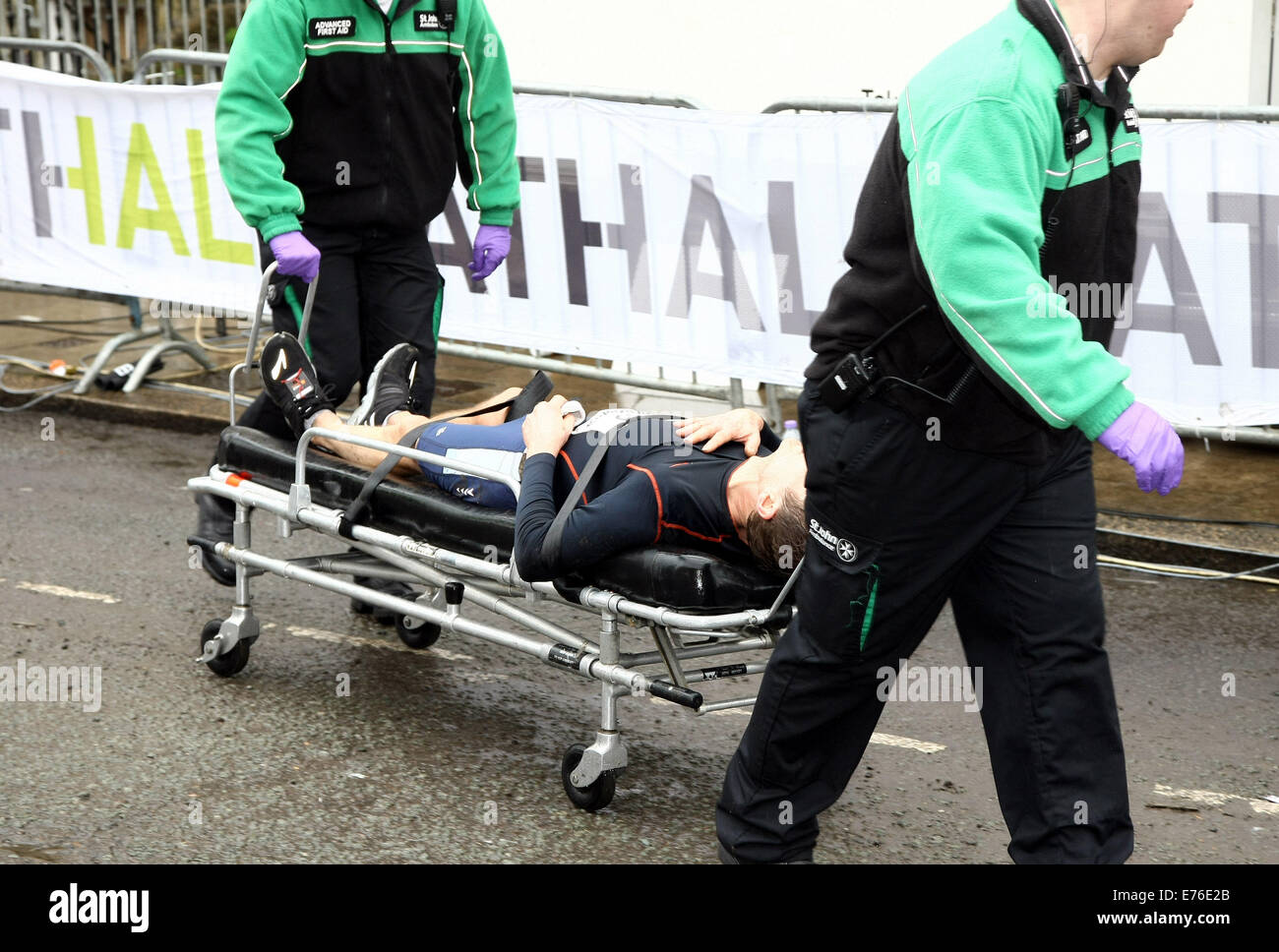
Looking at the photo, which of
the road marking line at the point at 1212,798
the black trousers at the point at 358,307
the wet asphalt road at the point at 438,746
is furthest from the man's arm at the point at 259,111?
the road marking line at the point at 1212,798

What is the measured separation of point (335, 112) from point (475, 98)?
0.52 meters

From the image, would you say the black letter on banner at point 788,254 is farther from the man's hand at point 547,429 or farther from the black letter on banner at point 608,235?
the man's hand at point 547,429

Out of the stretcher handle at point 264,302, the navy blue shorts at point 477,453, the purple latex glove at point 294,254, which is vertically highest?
the purple latex glove at point 294,254

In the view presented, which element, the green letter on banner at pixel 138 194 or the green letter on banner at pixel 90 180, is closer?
the green letter on banner at pixel 138 194

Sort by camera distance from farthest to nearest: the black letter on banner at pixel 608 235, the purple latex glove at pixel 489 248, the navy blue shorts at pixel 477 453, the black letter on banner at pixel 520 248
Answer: the black letter on banner at pixel 520 248 → the black letter on banner at pixel 608 235 → the purple latex glove at pixel 489 248 → the navy blue shorts at pixel 477 453

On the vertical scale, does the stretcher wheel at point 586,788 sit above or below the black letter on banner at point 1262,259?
below

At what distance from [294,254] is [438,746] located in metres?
1.75

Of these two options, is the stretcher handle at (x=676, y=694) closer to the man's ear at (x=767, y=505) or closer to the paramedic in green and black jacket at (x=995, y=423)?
the paramedic in green and black jacket at (x=995, y=423)

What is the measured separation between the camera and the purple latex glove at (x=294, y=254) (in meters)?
5.40

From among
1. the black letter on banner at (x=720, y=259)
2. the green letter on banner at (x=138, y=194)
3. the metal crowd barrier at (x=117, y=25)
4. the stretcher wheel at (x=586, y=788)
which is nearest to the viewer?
the stretcher wheel at (x=586, y=788)

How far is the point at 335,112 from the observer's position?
5602 millimetres

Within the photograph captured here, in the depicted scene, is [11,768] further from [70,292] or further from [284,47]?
[70,292]

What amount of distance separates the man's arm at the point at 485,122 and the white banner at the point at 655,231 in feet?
4.83

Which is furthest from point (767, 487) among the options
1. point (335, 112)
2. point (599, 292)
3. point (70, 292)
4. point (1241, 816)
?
point (70, 292)
